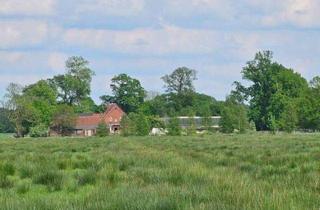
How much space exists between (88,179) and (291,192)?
522 centimetres

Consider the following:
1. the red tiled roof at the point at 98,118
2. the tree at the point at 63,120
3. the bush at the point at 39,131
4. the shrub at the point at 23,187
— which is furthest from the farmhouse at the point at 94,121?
the shrub at the point at 23,187

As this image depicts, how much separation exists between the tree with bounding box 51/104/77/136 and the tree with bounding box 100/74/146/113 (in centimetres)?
2397

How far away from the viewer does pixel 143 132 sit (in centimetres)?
8875

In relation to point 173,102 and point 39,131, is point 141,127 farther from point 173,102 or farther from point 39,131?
point 173,102

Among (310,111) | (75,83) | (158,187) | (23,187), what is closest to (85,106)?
(75,83)

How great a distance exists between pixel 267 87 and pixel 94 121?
36133 millimetres

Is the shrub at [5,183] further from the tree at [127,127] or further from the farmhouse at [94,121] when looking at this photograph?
the farmhouse at [94,121]

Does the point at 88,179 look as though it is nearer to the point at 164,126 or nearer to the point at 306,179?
the point at 306,179

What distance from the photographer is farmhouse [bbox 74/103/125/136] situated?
129 metres

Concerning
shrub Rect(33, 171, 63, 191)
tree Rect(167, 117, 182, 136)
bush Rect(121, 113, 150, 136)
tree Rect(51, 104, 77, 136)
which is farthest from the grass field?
tree Rect(51, 104, 77, 136)

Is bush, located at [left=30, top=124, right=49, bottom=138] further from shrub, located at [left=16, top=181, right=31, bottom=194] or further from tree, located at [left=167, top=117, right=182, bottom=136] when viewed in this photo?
shrub, located at [left=16, top=181, right=31, bottom=194]

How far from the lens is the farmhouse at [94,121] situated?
12938 centimetres

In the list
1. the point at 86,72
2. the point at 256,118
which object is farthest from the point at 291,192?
the point at 86,72

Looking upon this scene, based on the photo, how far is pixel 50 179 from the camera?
42.6 feet
